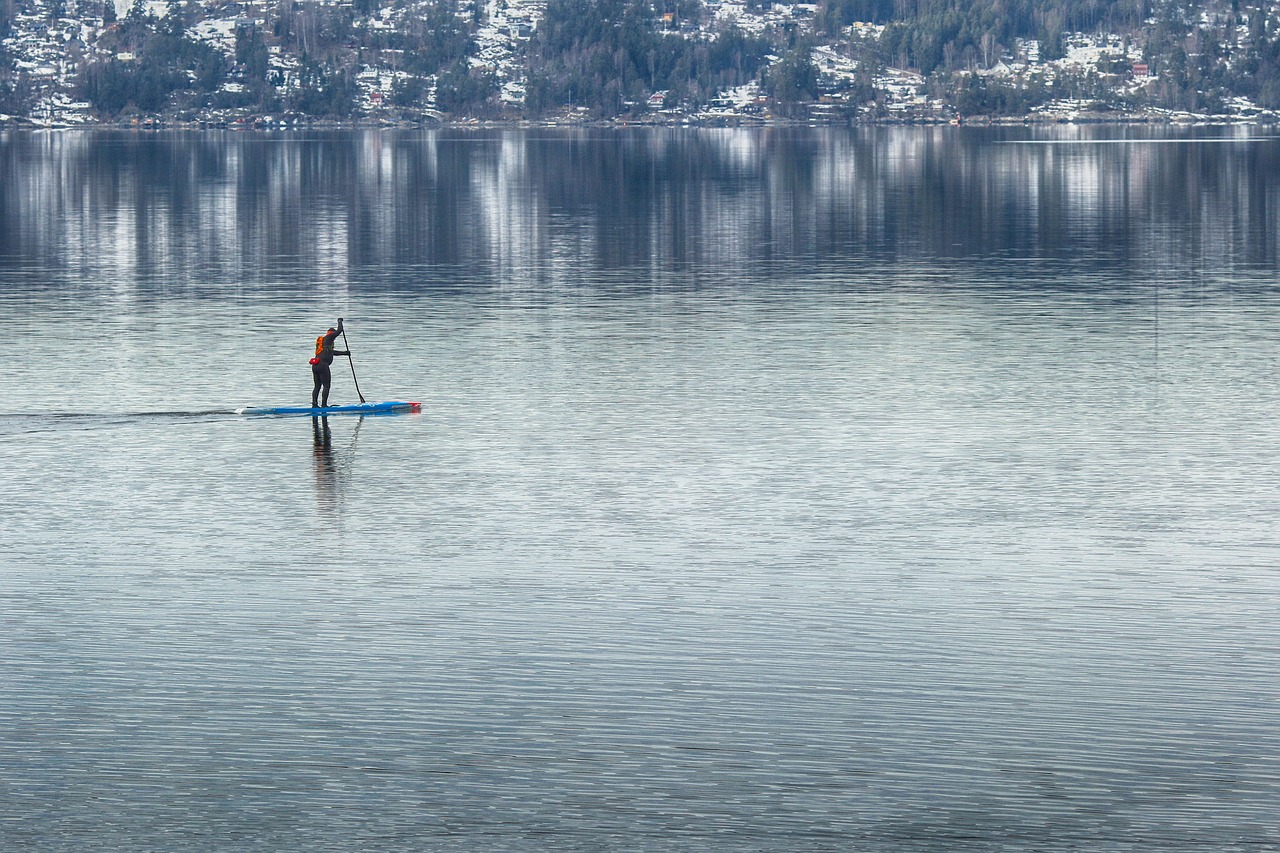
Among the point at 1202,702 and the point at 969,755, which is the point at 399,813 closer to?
the point at 969,755

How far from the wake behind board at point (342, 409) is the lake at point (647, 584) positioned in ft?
1.57

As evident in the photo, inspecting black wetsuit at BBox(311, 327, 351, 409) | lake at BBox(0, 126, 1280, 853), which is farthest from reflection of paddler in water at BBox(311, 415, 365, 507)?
black wetsuit at BBox(311, 327, 351, 409)

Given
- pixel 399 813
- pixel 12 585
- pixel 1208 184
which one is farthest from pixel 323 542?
pixel 1208 184

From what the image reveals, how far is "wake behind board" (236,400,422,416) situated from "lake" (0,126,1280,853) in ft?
1.57

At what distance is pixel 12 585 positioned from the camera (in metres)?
34.2

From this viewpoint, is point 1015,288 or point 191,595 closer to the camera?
point 191,595

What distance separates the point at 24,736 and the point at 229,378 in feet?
116

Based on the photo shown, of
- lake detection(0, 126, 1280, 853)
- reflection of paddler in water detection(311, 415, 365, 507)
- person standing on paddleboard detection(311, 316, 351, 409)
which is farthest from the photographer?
person standing on paddleboard detection(311, 316, 351, 409)

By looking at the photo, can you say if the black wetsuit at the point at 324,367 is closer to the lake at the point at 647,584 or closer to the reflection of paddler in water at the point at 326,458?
the reflection of paddler in water at the point at 326,458

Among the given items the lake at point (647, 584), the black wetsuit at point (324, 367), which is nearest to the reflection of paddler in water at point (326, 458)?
the lake at point (647, 584)

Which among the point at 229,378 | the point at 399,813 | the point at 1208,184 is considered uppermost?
the point at 1208,184

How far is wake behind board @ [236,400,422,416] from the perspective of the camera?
52.7 meters

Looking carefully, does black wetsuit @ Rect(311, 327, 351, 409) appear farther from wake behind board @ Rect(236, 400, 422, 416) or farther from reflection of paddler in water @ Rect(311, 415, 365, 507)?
reflection of paddler in water @ Rect(311, 415, 365, 507)

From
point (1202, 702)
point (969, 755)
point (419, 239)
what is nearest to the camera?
point (969, 755)
